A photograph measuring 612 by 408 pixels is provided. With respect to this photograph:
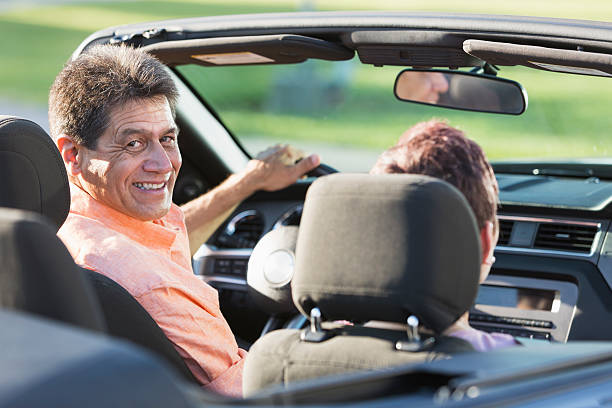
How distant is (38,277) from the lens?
1913 millimetres

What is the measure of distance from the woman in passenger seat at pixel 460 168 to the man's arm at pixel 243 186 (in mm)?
1881

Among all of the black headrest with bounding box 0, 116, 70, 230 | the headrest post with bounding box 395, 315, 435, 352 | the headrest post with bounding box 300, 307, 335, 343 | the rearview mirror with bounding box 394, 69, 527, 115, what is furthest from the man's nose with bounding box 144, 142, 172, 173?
the headrest post with bounding box 395, 315, 435, 352

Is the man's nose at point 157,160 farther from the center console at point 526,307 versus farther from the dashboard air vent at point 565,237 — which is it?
the dashboard air vent at point 565,237

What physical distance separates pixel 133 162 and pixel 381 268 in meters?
1.49

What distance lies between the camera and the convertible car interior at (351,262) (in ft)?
6.08

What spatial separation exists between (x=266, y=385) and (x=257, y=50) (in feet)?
5.96

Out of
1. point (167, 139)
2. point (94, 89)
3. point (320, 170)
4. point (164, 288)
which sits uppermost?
point (94, 89)

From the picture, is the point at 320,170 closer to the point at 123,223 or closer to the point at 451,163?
the point at 123,223

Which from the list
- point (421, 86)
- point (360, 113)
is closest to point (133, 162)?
point (421, 86)

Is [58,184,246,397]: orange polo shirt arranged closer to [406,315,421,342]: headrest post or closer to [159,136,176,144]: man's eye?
[159,136,176,144]: man's eye

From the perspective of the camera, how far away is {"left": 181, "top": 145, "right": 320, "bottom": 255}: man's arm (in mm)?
4484

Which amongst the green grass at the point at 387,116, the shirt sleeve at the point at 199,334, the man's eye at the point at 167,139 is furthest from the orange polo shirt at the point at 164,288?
the green grass at the point at 387,116

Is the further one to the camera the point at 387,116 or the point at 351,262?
the point at 387,116

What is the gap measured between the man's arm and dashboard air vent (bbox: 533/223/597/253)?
3.55 feet
